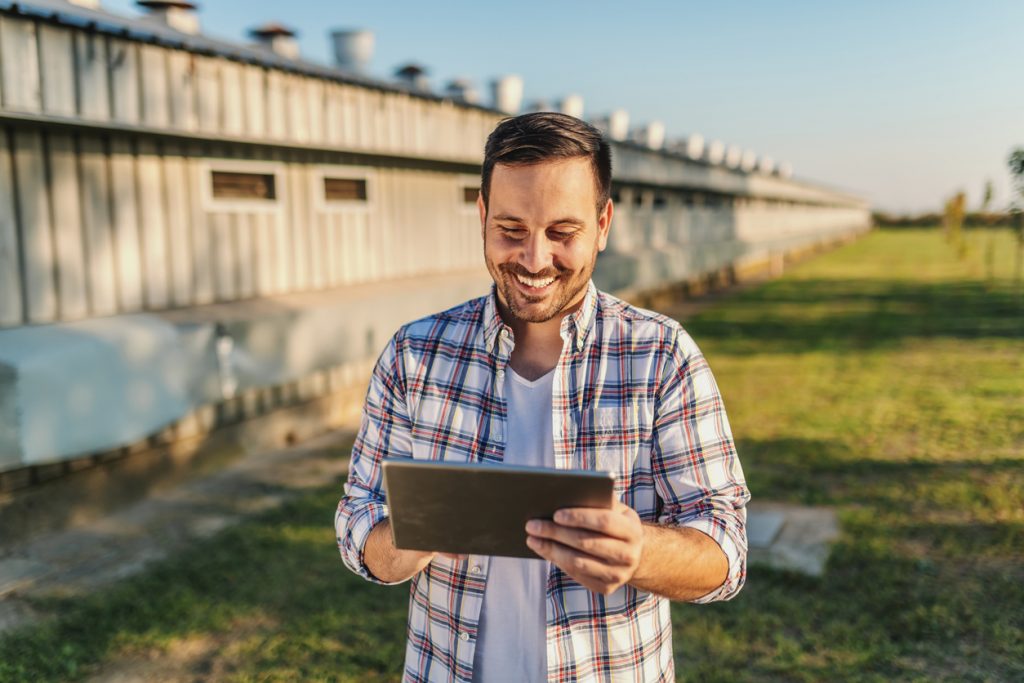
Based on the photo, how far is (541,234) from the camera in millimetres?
1935

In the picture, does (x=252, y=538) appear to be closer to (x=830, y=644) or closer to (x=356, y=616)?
(x=356, y=616)

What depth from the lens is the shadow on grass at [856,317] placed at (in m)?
14.9

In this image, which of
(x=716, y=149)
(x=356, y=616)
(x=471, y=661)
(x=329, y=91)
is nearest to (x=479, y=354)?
(x=471, y=661)

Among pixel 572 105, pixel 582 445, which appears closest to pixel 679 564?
pixel 582 445

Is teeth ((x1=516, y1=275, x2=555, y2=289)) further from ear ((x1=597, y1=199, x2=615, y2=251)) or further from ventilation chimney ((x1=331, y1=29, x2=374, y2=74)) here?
ventilation chimney ((x1=331, y1=29, x2=374, y2=74))

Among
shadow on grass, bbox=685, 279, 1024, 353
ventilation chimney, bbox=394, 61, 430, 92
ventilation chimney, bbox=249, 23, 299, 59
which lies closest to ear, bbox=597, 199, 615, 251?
ventilation chimney, bbox=249, 23, 299, 59

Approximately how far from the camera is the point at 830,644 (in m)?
4.57

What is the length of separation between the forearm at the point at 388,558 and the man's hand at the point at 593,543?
13.9 inches

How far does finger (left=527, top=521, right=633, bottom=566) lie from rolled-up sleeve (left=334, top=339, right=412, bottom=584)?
50 centimetres

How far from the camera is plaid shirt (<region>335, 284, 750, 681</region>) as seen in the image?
1892mm

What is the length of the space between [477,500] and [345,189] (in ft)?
27.0

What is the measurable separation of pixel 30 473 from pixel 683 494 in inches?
225

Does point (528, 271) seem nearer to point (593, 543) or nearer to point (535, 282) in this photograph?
point (535, 282)

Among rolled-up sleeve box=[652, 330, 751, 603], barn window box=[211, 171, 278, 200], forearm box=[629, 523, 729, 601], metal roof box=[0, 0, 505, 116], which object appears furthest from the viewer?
barn window box=[211, 171, 278, 200]
